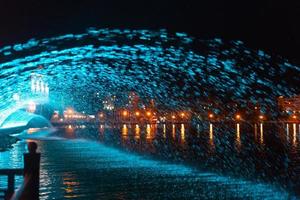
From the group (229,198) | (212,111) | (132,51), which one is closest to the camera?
(229,198)

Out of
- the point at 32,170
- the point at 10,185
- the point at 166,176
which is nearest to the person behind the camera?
the point at 32,170

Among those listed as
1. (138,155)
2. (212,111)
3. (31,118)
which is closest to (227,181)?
(138,155)

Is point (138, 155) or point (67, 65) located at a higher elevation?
point (67, 65)

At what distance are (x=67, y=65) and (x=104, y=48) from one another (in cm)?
871

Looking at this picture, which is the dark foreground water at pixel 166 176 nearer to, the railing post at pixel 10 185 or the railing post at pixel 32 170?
the railing post at pixel 10 185

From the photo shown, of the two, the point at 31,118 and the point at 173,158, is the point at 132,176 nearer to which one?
the point at 173,158

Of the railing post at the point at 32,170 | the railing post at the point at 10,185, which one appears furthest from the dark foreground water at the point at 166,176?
the railing post at the point at 32,170

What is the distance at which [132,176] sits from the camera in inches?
750

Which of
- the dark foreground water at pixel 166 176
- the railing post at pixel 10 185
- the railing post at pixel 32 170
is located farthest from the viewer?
the dark foreground water at pixel 166 176

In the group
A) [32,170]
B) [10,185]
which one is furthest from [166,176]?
[32,170]

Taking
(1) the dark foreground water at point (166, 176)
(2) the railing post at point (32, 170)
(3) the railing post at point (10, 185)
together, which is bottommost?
(1) the dark foreground water at point (166, 176)

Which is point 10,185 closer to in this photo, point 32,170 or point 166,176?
point 32,170

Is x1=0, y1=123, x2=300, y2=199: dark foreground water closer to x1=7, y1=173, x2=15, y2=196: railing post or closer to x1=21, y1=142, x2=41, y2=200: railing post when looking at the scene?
x1=7, y1=173, x2=15, y2=196: railing post

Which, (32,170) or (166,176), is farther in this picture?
(166,176)
